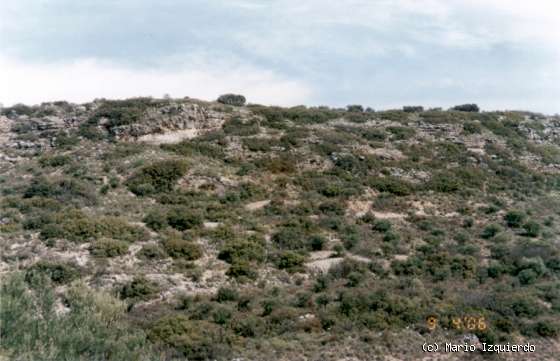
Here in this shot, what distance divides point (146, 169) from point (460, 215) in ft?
45.5

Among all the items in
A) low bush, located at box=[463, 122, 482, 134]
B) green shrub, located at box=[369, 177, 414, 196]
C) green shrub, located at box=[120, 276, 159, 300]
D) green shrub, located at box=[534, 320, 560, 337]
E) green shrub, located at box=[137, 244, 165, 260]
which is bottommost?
green shrub, located at box=[534, 320, 560, 337]

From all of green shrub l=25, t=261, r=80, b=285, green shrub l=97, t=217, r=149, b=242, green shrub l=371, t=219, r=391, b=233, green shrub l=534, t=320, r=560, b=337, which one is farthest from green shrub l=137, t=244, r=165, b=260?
green shrub l=534, t=320, r=560, b=337

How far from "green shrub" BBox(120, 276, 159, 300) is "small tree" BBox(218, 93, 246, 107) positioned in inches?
1008

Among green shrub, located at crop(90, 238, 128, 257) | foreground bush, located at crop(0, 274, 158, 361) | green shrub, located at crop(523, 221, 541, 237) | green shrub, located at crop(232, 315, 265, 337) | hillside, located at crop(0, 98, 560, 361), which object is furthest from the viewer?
green shrub, located at crop(523, 221, 541, 237)

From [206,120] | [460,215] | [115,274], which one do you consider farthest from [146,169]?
[460,215]

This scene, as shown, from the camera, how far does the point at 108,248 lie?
2331cm

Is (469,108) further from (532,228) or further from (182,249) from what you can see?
(182,249)

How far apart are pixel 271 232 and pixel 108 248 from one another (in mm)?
6510

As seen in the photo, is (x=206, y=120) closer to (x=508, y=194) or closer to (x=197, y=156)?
(x=197, y=156)

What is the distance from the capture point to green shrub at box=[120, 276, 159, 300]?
67.4ft

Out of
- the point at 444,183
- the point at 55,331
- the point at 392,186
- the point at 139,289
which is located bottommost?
the point at 139,289

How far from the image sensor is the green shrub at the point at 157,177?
30.3 metres

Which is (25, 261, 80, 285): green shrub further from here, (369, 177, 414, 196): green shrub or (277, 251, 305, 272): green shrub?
(369, 177, 414, 196): green shrub
